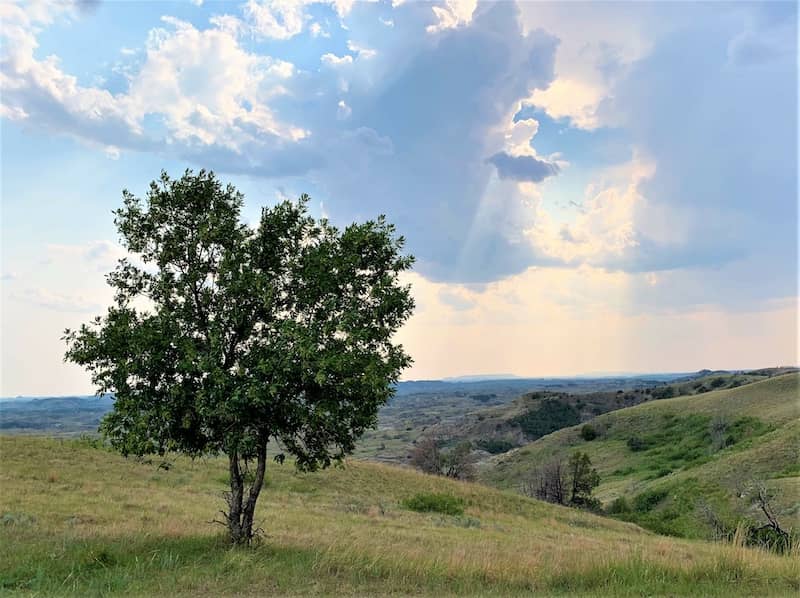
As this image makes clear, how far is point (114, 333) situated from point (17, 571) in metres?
5.34

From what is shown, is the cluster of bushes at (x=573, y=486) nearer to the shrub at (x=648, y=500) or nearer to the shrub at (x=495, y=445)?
the shrub at (x=648, y=500)

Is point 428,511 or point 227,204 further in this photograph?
point 428,511

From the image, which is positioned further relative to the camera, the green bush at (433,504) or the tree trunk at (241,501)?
the green bush at (433,504)

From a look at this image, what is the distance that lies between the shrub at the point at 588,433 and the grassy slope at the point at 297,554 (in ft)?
240

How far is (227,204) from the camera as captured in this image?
1462cm

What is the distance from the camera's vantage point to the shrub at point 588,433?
99400mm

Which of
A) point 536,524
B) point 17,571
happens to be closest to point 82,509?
point 17,571

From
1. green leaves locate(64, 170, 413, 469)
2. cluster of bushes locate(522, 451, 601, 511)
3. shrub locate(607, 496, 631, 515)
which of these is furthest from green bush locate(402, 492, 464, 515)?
cluster of bushes locate(522, 451, 601, 511)

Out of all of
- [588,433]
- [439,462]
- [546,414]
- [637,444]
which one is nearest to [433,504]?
[439,462]

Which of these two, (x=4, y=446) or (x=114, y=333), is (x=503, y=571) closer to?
(x=114, y=333)

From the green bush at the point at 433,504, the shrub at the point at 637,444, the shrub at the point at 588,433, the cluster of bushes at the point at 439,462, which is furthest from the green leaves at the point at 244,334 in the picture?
the shrub at the point at 588,433

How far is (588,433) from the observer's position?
10031 cm

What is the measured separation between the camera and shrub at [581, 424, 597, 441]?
9940cm

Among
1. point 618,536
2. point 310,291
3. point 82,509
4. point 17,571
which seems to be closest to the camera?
point 17,571
